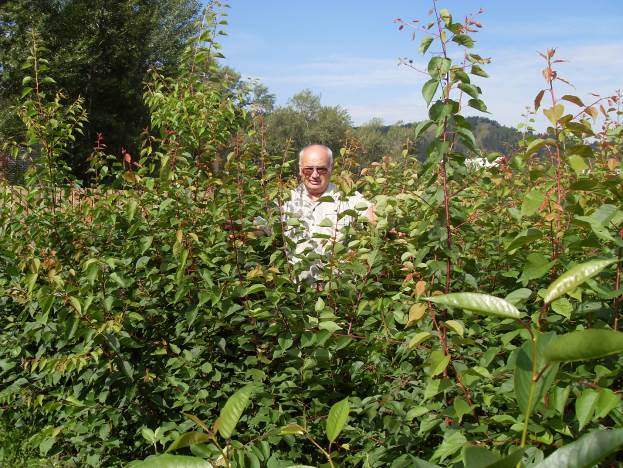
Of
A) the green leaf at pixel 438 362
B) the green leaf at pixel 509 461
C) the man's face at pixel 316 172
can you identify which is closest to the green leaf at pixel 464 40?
the green leaf at pixel 438 362

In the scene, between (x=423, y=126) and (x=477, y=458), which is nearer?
(x=477, y=458)

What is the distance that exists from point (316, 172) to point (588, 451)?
11.9 ft

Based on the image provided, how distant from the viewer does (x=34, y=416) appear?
3582 mm

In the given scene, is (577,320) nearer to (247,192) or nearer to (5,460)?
(247,192)

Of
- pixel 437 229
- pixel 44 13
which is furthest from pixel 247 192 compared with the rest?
pixel 44 13

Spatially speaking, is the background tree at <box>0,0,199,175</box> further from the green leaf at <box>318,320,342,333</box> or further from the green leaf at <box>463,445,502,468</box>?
the green leaf at <box>463,445,502,468</box>

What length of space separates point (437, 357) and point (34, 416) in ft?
9.20

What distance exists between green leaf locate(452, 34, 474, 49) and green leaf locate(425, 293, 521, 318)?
150 cm

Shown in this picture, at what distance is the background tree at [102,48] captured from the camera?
24.7m

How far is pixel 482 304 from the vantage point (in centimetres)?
72

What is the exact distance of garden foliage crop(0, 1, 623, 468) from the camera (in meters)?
1.81

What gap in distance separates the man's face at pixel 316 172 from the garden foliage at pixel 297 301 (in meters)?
0.62

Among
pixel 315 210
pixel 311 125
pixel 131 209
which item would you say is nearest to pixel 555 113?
pixel 131 209

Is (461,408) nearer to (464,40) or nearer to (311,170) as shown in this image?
(464,40)
